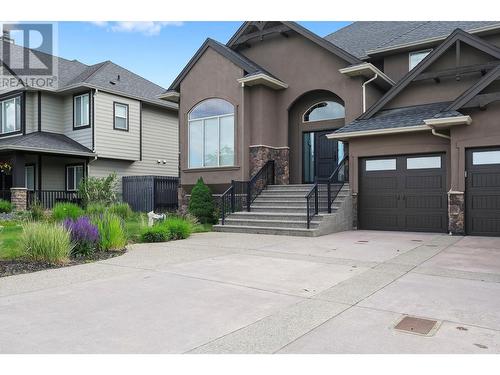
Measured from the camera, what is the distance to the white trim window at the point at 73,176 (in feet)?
68.3

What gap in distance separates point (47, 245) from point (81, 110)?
14.8 metres

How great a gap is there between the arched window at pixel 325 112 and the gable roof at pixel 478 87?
4776 mm

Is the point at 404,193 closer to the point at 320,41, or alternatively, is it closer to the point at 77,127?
the point at 320,41

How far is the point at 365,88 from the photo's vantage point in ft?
47.6

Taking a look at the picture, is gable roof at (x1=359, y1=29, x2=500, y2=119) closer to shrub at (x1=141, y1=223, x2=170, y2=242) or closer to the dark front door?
the dark front door

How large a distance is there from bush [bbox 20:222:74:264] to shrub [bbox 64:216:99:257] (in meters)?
0.40

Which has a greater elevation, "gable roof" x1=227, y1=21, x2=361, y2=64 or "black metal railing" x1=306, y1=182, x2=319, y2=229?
"gable roof" x1=227, y1=21, x2=361, y2=64

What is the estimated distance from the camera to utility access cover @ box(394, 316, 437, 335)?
12.9ft

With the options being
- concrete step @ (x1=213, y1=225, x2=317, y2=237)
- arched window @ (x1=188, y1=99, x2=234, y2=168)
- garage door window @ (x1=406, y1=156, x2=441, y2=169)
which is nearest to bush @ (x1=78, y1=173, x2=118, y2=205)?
arched window @ (x1=188, y1=99, x2=234, y2=168)

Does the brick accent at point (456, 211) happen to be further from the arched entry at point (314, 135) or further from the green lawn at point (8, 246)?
the green lawn at point (8, 246)
